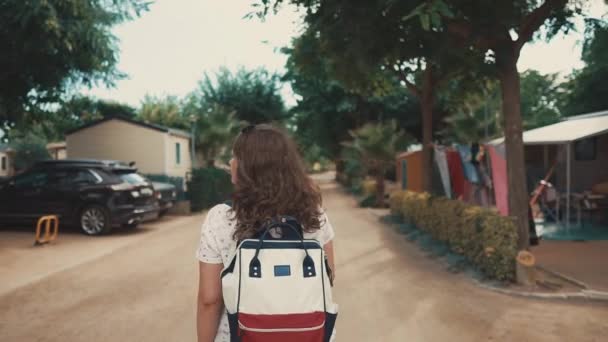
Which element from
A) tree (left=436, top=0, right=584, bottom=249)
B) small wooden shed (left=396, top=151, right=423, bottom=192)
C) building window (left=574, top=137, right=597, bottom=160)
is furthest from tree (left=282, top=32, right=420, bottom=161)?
tree (left=436, top=0, right=584, bottom=249)

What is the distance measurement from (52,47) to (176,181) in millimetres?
6935

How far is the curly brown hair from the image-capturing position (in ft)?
6.09

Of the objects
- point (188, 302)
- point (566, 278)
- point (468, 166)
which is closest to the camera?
point (188, 302)

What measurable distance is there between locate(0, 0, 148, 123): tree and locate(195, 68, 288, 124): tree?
74.1ft

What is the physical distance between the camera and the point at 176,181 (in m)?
17.2

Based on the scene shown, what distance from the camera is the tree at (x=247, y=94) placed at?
1455 inches

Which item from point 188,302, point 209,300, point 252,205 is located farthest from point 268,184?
point 188,302

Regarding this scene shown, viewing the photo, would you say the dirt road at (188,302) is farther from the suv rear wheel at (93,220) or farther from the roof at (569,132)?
the roof at (569,132)

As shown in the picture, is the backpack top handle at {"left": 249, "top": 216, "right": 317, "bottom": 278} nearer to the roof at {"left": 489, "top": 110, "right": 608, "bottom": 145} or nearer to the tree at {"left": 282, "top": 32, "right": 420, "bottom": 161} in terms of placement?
the roof at {"left": 489, "top": 110, "right": 608, "bottom": 145}

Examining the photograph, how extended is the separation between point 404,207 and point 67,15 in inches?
379

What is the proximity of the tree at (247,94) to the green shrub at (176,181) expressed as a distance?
64.9 feet

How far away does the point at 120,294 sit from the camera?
6289 millimetres

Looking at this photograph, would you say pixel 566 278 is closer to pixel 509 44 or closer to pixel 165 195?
pixel 509 44

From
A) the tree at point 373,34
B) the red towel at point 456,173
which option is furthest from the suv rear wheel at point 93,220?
the red towel at point 456,173
